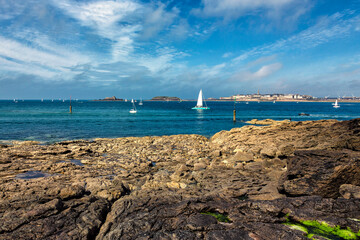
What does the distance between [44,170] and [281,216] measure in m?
15.2

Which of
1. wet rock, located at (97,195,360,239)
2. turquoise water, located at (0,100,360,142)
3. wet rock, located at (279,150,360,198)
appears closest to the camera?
wet rock, located at (97,195,360,239)

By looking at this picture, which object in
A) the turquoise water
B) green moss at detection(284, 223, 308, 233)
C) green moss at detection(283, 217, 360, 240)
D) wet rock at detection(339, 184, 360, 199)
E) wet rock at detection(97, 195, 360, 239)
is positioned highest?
wet rock at detection(339, 184, 360, 199)

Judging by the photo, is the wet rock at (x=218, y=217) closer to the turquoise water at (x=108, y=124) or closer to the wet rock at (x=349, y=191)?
the wet rock at (x=349, y=191)

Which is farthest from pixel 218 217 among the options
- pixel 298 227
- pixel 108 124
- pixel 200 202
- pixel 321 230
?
pixel 108 124

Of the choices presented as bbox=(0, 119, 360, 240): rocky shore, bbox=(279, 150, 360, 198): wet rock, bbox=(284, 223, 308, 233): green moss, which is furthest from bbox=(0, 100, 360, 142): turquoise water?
bbox=(284, 223, 308, 233): green moss

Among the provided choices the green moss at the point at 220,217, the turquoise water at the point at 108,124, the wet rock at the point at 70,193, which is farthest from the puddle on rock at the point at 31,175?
the turquoise water at the point at 108,124

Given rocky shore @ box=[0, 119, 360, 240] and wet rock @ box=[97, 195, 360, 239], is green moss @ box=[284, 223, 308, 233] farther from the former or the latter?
wet rock @ box=[97, 195, 360, 239]

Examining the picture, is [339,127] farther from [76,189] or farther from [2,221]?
[2,221]

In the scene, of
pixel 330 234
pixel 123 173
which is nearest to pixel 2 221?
pixel 123 173

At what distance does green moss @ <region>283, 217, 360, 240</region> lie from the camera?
21.3 ft

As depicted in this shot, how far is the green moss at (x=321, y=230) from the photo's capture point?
21.3ft

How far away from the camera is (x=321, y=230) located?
6.75m

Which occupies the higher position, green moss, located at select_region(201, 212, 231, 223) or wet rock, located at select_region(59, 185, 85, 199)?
wet rock, located at select_region(59, 185, 85, 199)

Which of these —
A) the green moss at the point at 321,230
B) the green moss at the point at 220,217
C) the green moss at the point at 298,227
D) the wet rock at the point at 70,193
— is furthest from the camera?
the wet rock at the point at 70,193
